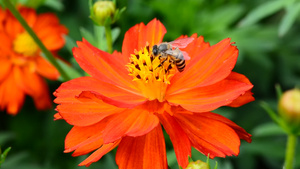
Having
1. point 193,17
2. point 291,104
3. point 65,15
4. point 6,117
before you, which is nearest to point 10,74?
point 6,117

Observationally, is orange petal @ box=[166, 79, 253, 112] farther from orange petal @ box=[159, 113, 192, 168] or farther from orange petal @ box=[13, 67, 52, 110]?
orange petal @ box=[13, 67, 52, 110]

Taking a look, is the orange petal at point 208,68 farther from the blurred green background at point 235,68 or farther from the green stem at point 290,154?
the blurred green background at point 235,68

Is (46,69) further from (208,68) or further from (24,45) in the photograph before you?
(208,68)

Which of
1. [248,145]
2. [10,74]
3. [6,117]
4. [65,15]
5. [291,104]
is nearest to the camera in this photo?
[291,104]

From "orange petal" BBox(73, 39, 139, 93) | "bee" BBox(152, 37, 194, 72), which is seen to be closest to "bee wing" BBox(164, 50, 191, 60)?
"bee" BBox(152, 37, 194, 72)

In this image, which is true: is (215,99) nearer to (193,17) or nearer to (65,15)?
(193,17)
